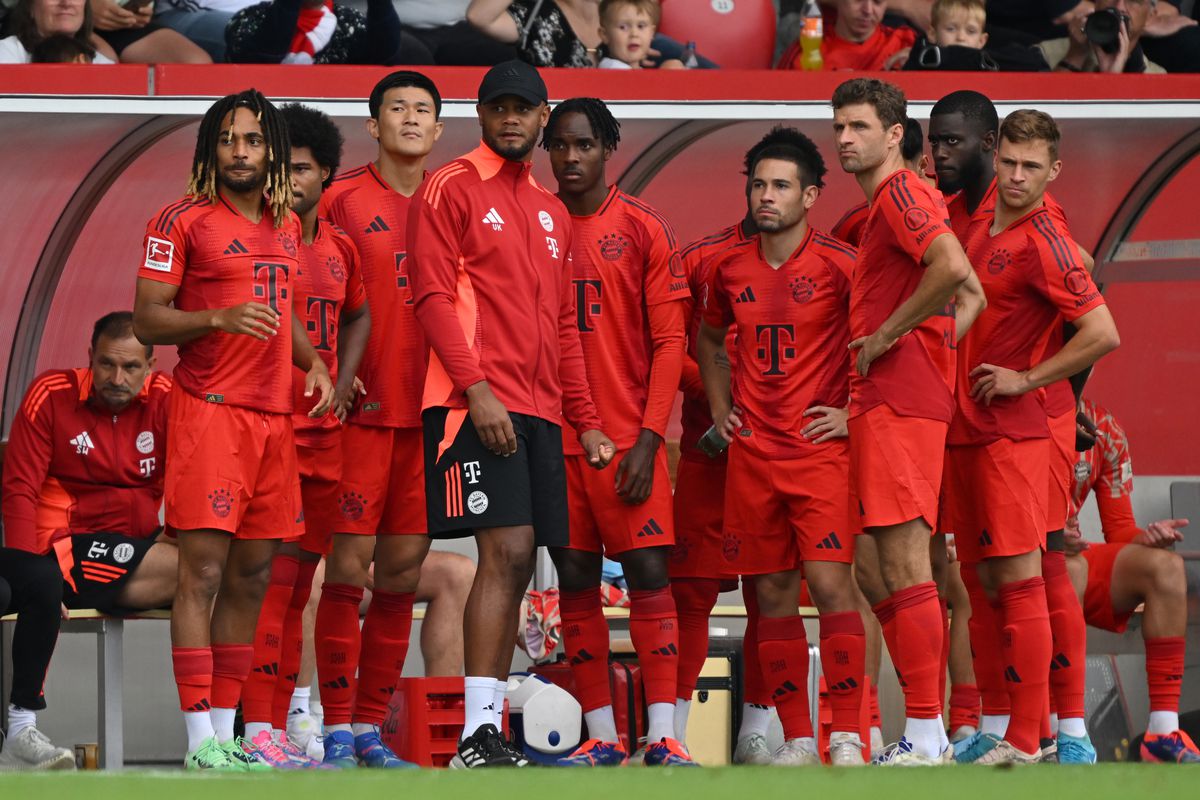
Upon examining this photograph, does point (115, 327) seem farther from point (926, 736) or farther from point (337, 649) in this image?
point (926, 736)

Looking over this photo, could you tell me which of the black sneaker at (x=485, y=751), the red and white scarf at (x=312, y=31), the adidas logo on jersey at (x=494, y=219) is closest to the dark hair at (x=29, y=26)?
the red and white scarf at (x=312, y=31)

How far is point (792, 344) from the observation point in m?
5.68

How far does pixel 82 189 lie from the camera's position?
25.2 ft

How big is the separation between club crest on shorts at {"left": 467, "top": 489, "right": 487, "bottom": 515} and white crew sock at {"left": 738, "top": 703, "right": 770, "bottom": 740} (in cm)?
179

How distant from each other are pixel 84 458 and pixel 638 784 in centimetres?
356

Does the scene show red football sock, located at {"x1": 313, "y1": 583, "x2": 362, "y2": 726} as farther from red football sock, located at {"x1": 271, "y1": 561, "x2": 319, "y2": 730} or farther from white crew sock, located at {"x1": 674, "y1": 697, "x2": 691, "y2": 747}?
white crew sock, located at {"x1": 674, "y1": 697, "x2": 691, "y2": 747}

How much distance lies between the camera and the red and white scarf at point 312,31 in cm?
775

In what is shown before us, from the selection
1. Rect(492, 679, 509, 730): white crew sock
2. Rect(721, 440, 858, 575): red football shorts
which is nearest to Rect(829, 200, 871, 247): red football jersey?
Rect(721, 440, 858, 575): red football shorts

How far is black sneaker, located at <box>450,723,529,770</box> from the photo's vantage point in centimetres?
459

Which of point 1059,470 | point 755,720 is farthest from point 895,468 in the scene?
point 755,720

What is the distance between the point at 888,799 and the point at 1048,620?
2033 mm

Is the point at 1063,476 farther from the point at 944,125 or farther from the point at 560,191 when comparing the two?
the point at 560,191

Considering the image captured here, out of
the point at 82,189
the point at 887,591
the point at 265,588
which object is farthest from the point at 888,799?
the point at 82,189

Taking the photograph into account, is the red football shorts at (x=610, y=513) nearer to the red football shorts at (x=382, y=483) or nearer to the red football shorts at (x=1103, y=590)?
the red football shorts at (x=382, y=483)
